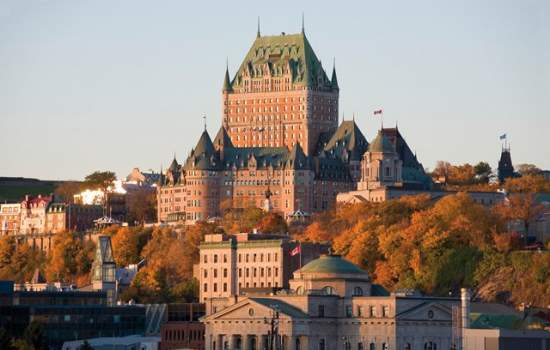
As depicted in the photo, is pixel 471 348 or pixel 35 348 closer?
pixel 35 348

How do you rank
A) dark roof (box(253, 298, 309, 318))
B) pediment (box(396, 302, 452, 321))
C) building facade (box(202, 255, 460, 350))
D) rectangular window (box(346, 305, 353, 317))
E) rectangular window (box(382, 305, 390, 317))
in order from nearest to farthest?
pediment (box(396, 302, 452, 321)), building facade (box(202, 255, 460, 350)), rectangular window (box(382, 305, 390, 317)), dark roof (box(253, 298, 309, 318)), rectangular window (box(346, 305, 353, 317))

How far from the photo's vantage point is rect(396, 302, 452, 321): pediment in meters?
195

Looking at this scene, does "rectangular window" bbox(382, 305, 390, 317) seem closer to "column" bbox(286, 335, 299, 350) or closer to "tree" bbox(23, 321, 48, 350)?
"column" bbox(286, 335, 299, 350)

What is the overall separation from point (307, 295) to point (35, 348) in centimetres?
3423

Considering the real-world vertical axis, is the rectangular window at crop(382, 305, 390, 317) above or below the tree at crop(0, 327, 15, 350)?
above

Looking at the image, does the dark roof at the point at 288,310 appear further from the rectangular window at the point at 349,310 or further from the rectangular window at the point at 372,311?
Result: the rectangular window at the point at 372,311

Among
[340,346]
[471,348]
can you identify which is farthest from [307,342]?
[471,348]

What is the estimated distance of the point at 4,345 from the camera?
579 ft

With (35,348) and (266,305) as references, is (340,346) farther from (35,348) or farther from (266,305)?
(35,348)

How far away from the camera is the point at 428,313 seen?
196 meters

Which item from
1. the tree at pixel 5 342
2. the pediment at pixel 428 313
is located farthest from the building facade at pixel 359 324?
the tree at pixel 5 342

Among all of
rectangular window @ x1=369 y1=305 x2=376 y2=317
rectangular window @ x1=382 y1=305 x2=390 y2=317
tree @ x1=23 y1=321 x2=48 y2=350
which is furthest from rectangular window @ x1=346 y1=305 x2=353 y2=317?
tree @ x1=23 y1=321 x2=48 y2=350

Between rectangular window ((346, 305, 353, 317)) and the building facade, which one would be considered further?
rectangular window ((346, 305, 353, 317))

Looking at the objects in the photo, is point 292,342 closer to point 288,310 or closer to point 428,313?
point 288,310
